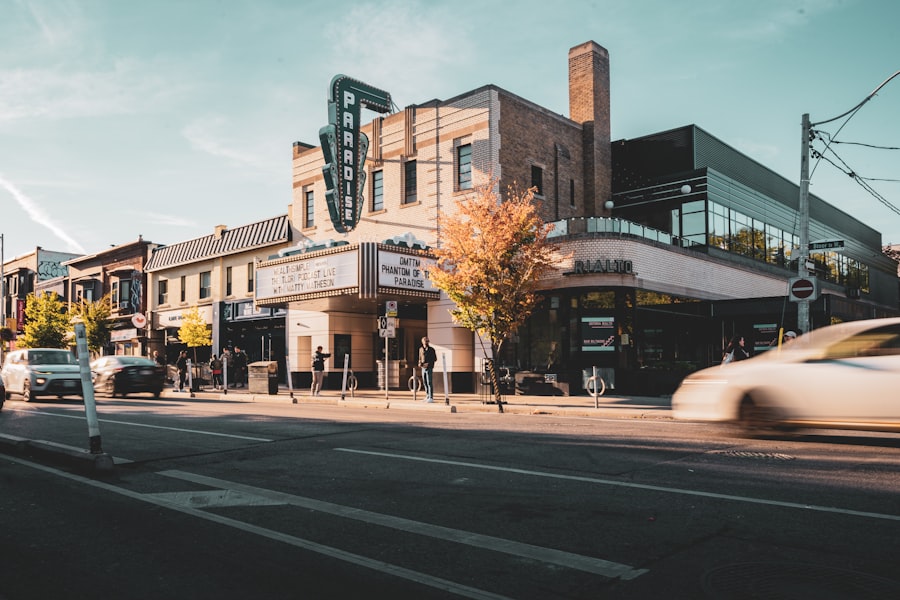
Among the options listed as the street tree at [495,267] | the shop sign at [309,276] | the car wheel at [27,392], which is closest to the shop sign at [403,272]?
the shop sign at [309,276]

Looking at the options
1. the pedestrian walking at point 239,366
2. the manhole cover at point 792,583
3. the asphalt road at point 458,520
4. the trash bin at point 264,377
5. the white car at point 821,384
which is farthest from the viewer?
the pedestrian walking at point 239,366

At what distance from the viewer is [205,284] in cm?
3922

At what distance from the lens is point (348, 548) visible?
479cm

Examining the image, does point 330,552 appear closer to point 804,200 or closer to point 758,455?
point 758,455

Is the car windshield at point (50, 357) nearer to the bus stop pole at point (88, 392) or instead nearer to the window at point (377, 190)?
the window at point (377, 190)

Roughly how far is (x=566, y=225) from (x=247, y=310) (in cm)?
1882

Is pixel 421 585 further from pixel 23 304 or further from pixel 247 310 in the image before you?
pixel 23 304

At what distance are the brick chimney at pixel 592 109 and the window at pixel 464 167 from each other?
5.87 meters

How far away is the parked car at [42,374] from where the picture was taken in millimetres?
20406

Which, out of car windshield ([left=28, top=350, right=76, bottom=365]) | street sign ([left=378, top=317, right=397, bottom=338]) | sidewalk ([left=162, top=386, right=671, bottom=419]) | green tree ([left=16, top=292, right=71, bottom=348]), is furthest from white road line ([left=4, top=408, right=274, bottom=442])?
A: green tree ([left=16, top=292, right=71, bottom=348])

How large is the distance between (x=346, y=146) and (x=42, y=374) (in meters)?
12.7

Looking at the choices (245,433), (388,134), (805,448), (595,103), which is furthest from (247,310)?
(805,448)

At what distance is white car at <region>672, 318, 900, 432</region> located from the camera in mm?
9328

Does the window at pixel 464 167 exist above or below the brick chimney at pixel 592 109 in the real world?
below
